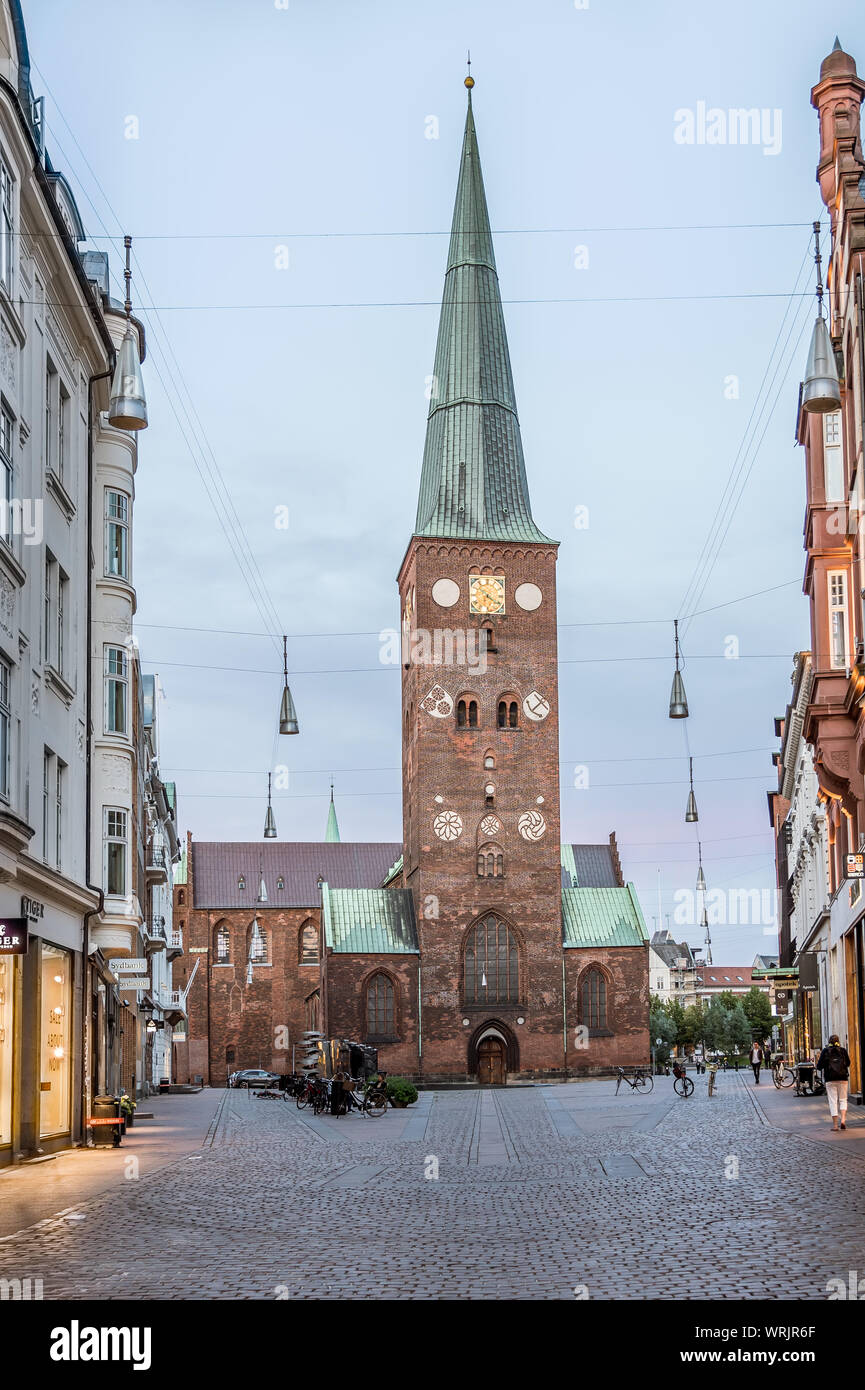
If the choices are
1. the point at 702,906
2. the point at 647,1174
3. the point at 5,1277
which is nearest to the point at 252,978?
the point at 702,906

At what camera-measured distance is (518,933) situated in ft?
243

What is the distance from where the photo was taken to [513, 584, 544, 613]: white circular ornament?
3029 inches

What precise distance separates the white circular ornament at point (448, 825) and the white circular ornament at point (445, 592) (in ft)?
33.7

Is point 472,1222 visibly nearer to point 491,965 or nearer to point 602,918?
point 491,965

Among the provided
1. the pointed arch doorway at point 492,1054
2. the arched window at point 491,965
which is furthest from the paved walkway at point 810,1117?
the arched window at point 491,965

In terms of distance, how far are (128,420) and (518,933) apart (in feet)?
191

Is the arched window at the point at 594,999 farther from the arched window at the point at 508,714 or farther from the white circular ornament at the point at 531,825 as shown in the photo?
→ the arched window at the point at 508,714

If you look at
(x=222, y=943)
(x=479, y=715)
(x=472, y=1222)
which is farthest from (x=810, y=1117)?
(x=222, y=943)

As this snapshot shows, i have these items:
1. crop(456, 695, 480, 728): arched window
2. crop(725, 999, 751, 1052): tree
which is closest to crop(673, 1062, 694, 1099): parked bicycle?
crop(456, 695, 480, 728): arched window

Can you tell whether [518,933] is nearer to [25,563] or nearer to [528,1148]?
[528,1148]

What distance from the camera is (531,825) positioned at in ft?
245

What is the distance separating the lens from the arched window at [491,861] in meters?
74.2

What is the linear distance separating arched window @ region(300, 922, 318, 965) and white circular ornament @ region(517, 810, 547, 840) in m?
34.4

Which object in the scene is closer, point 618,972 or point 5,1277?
point 5,1277
